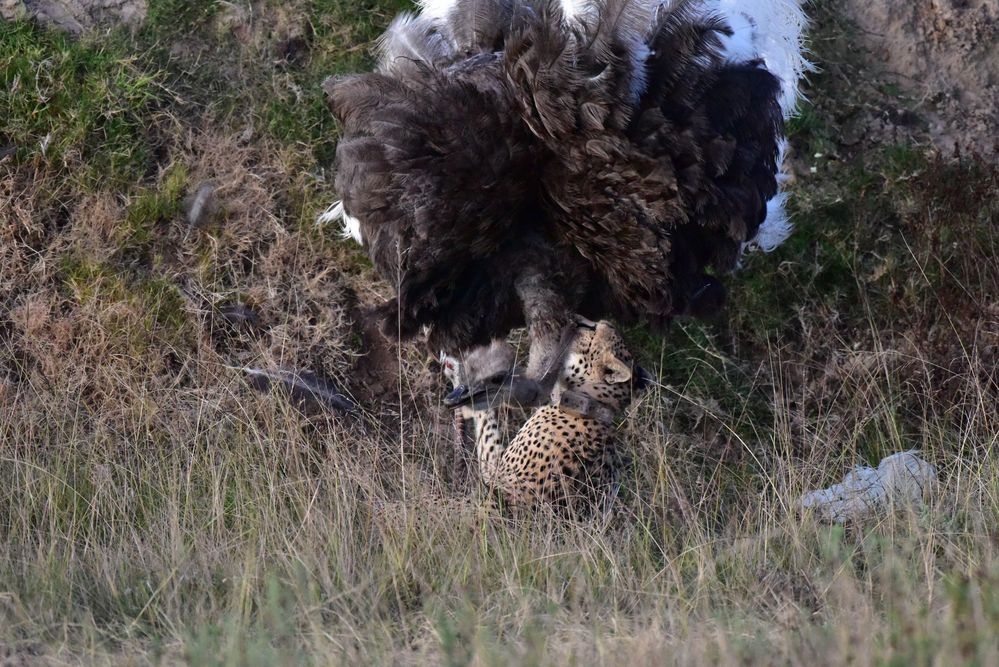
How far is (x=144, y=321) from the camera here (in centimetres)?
659

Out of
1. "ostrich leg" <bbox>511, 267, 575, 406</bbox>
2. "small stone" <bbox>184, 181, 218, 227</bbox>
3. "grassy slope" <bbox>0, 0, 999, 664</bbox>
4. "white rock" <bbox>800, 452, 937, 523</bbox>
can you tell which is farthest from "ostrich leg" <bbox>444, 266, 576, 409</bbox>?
"small stone" <bbox>184, 181, 218, 227</bbox>

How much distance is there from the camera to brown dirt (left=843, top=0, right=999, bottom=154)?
7.35 m

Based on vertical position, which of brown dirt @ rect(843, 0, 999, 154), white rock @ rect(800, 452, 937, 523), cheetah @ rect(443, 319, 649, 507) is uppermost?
brown dirt @ rect(843, 0, 999, 154)

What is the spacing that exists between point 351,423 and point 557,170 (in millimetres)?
1918

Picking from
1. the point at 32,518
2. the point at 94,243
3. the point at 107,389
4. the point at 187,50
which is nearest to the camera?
the point at 32,518

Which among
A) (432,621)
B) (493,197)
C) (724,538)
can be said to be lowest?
(724,538)

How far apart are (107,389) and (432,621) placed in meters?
2.86

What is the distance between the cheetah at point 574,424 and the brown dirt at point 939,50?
121 inches

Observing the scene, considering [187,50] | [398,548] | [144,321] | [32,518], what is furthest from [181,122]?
[398,548]

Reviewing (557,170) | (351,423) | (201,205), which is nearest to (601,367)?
(557,170)

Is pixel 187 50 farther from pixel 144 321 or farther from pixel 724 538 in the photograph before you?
pixel 724 538

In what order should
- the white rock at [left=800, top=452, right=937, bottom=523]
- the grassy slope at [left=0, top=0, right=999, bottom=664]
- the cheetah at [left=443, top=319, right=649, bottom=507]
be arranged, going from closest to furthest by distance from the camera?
the grassy slope at [left=0, top=0, right=999, bottom=664]
the cheetah at [left=443, top=319, right=649, bottom=507]
the white rock at [left=800, top=452, right=937, bottom=523]

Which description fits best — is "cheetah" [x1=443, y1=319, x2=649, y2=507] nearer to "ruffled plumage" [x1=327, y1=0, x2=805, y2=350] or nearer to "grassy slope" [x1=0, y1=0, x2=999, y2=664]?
"grassy slope" [x1=0, y1=0, x2=999, y2=664]

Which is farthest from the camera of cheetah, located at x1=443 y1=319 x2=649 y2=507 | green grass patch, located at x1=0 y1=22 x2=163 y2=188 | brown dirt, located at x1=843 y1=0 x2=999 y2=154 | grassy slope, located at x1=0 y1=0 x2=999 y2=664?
brown dirt, located at x1=843 y1=0 x2=999 y2=154
